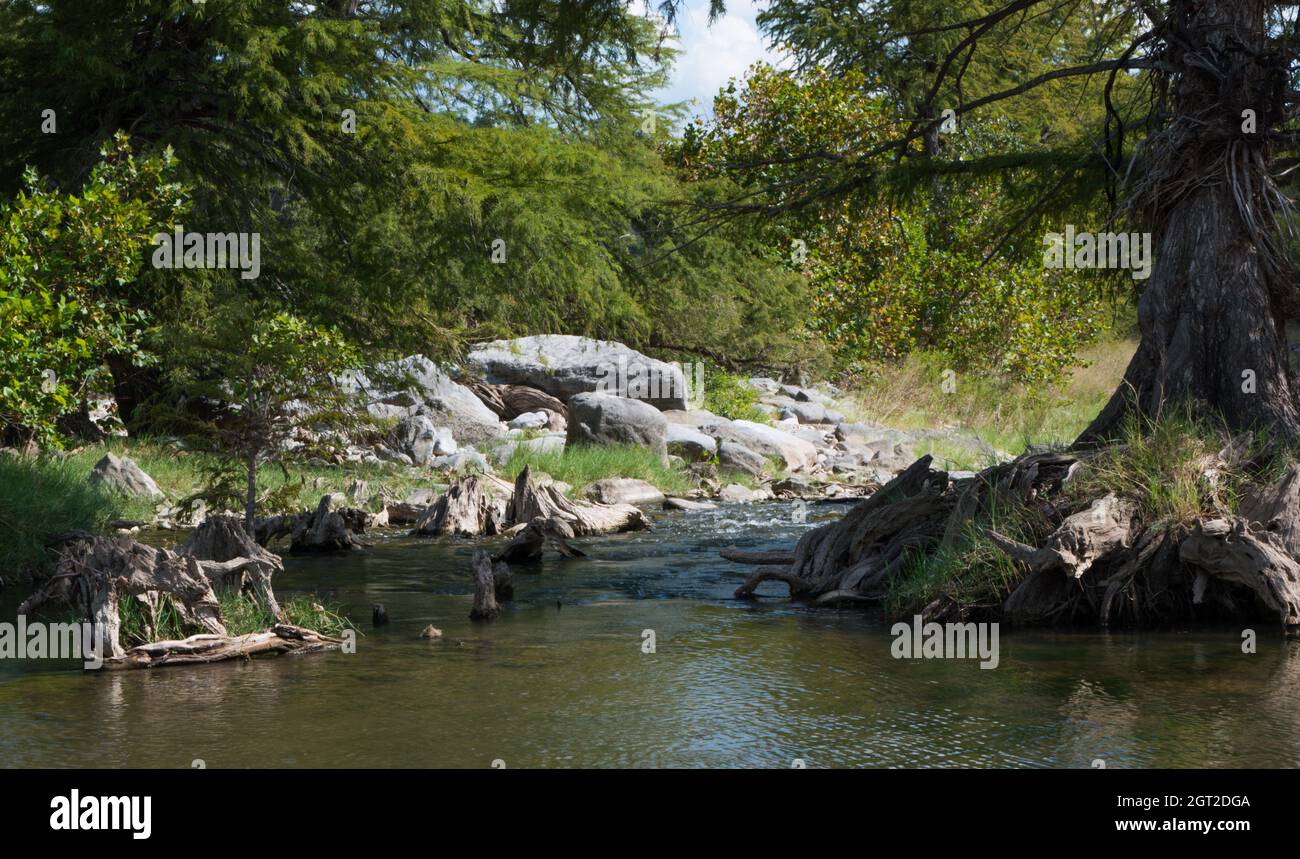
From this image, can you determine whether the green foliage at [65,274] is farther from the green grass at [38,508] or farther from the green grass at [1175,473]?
the green grass at [1175,473]

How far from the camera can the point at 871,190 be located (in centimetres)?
1045

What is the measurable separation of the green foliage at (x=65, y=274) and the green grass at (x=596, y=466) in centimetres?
495

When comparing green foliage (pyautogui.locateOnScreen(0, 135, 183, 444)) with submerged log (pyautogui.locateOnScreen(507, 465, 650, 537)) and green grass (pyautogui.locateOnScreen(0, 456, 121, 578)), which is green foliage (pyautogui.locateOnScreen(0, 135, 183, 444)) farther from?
submerged log (pyautogui.locateOnScreen(507, 465, 650, 537))

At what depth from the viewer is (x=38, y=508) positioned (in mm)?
10203

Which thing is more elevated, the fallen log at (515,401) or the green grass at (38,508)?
the fallen log at (515,401)

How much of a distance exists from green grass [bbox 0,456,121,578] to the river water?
3.20 ft

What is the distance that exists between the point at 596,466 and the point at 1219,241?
8.66m

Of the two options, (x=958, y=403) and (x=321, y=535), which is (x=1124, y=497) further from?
(x=958, y=403)

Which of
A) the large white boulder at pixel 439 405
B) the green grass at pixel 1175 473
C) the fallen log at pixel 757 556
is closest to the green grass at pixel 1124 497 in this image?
the green grass at pixel 1175 473

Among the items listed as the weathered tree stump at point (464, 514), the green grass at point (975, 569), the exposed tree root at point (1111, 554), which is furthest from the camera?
the weathered tree stump at point (464, 514)

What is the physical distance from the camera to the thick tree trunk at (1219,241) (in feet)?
28.2

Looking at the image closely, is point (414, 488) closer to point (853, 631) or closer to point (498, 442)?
point (498, 442)

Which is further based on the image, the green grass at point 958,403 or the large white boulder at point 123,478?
the green grass at point 958,403

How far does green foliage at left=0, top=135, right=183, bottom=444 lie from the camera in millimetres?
9258
